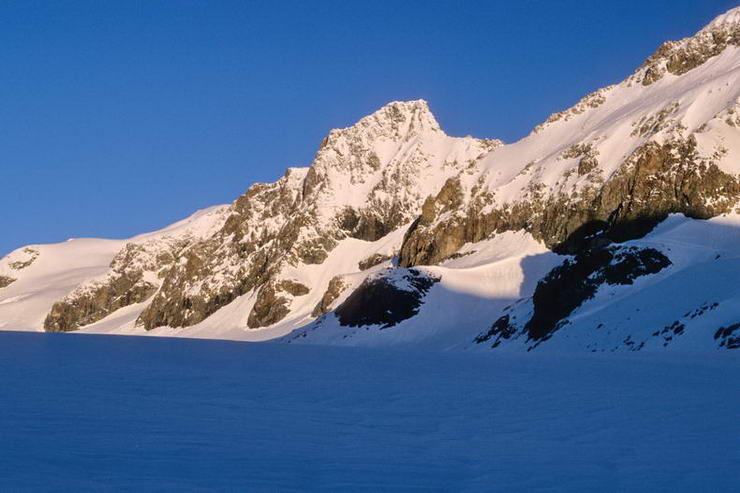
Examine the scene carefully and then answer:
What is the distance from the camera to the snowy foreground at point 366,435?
1709 cm

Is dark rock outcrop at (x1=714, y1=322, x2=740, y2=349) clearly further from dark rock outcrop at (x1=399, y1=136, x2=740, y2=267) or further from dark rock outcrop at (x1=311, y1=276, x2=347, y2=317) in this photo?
dark rock outcrop at (x1=311, y1=276, x2=347, y2=317)

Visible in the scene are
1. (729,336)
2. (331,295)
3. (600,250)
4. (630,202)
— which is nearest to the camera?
(729,336)

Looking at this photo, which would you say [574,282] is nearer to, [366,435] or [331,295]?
[366,435]

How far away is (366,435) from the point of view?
22.6 m

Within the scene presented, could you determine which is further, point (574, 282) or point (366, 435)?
point (574, 282)

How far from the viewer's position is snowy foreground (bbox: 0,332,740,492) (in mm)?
17094

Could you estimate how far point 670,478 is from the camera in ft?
56.2

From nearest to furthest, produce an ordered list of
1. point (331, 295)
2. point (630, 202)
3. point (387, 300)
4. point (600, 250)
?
point (600, 250), point (387, 300), point (630, 202), point (331, 295)

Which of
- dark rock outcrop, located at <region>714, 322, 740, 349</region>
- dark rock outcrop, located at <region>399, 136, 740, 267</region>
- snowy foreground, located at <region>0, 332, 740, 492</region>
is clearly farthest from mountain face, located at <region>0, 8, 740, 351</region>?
snowy foreground, located at <region>0, 332, 740, 492</region>

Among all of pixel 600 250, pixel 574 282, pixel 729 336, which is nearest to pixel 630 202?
pixel 600 250

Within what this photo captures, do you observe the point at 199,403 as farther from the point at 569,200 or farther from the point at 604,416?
the point at 569,200

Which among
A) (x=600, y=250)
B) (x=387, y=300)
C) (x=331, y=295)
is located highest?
(x=331, y=295)

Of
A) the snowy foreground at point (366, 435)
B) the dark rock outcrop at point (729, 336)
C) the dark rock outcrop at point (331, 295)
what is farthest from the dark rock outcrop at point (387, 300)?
the snowy foreground at point (366, 435)

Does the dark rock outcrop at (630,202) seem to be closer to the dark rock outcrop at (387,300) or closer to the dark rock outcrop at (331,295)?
the dark rock outcrop at (331,295)
